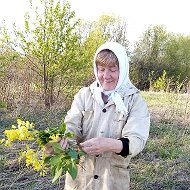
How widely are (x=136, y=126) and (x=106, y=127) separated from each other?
0.54 ft

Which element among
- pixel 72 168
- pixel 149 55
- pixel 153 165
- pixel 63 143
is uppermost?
pixel 149 55

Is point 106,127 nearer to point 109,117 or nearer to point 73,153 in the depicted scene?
point 109,117

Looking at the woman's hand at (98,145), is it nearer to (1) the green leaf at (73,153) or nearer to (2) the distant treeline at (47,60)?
(1) the green leaf at (73,153)

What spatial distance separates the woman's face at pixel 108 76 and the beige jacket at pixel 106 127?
7 centimetres

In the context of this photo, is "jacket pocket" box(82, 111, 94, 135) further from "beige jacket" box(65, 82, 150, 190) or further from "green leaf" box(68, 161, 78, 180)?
"green leaf" box(68, 161, 78, 180)

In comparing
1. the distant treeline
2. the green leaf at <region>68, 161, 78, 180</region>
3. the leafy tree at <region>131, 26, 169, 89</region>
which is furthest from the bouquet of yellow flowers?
the leafy tree at <region>131, 26, 169, 89</region>

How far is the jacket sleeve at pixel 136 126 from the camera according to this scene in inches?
75.1

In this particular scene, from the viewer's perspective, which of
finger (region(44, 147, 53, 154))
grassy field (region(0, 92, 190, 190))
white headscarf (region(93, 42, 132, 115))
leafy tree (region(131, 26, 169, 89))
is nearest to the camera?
finger (region(44, 147, 53, 154))

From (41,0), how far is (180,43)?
2323 centimetres

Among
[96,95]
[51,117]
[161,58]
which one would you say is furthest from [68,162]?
[161,58]

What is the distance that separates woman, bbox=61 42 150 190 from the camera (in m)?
1.97

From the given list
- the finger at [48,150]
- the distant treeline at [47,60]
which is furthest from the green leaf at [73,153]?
the distant treeline at [47,60]

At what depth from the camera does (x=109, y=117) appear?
201 cm

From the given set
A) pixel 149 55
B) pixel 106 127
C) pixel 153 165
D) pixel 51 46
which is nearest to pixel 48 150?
pixel 106 127
